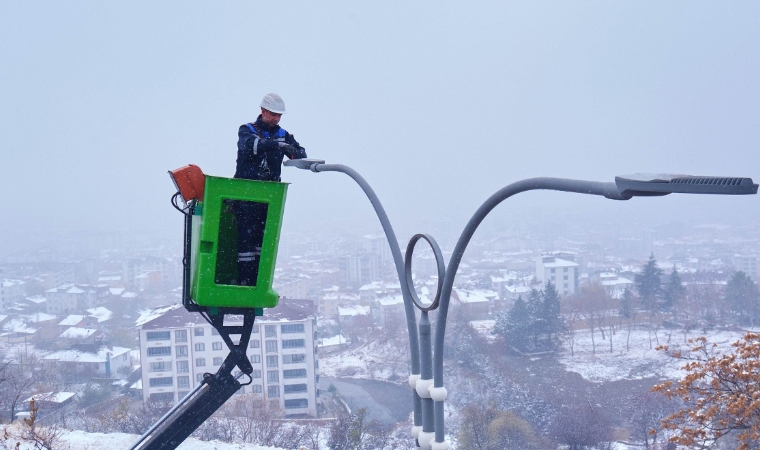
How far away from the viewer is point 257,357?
23.2m

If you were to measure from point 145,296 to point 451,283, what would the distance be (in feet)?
153

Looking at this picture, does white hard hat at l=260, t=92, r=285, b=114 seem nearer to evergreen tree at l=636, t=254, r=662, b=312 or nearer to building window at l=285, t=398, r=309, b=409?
building window at l=285, t=398, r=309, b=409

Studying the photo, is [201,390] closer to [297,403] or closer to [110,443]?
[110,443]

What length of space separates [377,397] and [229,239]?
20.9 meters

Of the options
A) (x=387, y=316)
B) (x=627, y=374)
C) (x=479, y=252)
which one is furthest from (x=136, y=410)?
(x=479, y=252)

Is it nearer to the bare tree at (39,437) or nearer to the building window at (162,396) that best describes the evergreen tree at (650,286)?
the building window at (162,396)

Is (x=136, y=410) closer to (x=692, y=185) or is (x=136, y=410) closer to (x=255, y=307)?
(x=255, y=307)

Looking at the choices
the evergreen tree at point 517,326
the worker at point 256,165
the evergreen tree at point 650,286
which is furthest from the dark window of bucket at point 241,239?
the evergreen tree at point 650,286

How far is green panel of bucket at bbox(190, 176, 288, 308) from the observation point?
3439 millimetres

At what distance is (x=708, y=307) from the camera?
91.0 ft

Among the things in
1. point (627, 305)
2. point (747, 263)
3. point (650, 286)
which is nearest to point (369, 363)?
point (627, 305)

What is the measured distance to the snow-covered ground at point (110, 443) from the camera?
10406 mm

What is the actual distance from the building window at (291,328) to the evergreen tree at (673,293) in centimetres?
1752

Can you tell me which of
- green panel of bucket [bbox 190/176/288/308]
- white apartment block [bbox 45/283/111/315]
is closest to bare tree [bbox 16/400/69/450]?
green panel of bucket [bbox 190/176/288/308]
